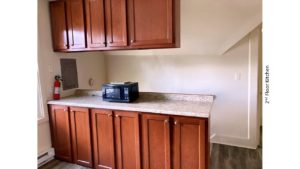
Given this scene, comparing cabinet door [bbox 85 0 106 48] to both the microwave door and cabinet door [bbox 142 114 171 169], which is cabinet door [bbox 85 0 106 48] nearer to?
the microwave door

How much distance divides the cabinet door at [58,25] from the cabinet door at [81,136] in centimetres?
91

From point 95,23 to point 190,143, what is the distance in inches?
68.9

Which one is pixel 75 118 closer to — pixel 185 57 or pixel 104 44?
pixel 104 44

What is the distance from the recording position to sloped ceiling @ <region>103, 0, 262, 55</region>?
6.61 feet

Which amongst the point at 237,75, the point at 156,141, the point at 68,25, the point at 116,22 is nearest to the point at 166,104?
the point at 156,141

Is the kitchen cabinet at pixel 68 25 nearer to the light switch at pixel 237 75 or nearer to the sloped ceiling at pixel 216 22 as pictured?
the sloped ceiling at pixel 216 22

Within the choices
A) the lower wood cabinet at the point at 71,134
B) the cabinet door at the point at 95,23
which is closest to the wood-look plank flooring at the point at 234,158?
the lower wood cabinet at the point at 71,134

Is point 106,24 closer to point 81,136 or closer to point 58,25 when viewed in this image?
point 58,25

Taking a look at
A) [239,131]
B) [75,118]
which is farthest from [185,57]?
[75,118]

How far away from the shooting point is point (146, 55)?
3.66 m

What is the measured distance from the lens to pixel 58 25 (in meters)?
2.57

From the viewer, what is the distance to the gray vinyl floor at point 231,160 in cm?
246

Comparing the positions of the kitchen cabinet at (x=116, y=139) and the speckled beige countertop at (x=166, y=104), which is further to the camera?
the kitchen cabinet at (x=116, y=139)
